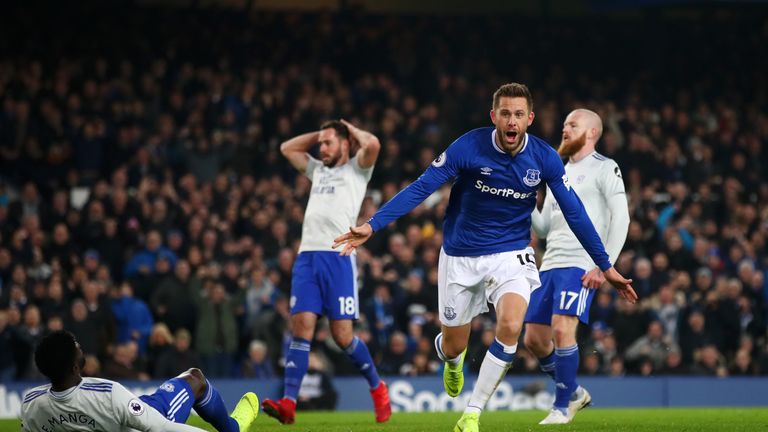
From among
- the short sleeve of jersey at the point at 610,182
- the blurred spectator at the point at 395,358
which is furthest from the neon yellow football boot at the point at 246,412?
the blurred spectator at the point at 395,358

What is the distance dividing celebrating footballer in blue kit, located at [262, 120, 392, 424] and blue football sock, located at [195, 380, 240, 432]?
11.8ft

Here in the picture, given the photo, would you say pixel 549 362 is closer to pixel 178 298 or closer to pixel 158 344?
pixel 158 344

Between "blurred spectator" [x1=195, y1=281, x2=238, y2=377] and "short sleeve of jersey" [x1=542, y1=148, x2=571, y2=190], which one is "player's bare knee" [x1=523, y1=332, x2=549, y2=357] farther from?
"blurred spectator" [x1=195, y1=281, x2=238, y2=377]

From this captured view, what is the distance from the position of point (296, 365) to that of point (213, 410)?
3.87 m

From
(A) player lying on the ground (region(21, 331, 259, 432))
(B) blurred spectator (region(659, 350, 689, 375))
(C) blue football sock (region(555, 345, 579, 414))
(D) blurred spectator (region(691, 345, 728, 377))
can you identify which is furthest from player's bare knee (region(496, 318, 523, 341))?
(D) blurred spectator (region(691, 345, 728, 377))

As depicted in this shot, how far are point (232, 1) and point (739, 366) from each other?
14423 mm

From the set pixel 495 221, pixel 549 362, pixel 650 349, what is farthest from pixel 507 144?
pixel 650 349

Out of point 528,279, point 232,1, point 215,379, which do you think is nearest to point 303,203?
point 215,379

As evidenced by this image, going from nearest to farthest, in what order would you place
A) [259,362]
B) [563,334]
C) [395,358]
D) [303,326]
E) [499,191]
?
[499,191] → [563,334] → [303,326] → [259,362] → [395,358]

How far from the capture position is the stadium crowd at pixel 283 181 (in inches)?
763

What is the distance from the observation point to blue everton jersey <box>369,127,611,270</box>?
32.3 ft

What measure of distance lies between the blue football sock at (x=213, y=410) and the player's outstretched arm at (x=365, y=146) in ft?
15.4

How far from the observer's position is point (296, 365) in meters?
12.6

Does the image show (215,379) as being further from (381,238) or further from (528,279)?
(528,279)
